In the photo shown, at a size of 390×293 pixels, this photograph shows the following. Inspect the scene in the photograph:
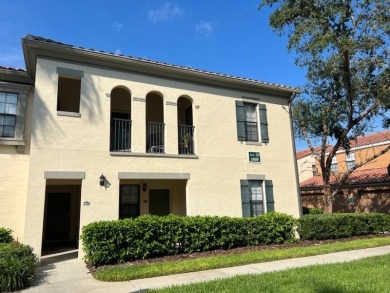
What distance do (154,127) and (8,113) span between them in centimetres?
525

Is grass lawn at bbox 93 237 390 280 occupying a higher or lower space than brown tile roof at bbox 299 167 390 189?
lower

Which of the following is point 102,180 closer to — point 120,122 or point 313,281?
point 120,122

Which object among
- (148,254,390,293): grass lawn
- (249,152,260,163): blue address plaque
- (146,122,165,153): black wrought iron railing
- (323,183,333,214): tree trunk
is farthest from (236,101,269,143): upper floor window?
(148,254,390,293): grass lawn

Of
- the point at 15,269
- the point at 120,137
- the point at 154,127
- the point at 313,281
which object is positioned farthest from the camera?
the point at 154,127

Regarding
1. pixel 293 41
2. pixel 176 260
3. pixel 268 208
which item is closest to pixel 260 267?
pixel 176 260

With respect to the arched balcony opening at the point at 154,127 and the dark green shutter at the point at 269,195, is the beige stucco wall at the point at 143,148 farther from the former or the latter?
the arched balcony opening at the point at 154,127

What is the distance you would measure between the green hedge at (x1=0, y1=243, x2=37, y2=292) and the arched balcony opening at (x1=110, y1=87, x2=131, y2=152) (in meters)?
4.79

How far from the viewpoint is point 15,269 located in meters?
6.82

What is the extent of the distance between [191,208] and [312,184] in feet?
58.4

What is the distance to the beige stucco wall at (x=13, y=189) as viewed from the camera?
10.2 metres

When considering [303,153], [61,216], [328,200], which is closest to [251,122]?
[328,200]

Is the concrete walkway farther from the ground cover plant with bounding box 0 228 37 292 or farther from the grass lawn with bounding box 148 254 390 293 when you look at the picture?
the grass lawn with bounding box 148 254 390 293

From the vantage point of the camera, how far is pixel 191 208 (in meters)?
11.9

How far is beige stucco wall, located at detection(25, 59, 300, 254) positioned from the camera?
9.99 metres
